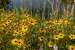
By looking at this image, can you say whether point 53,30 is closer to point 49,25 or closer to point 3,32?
point 49,25

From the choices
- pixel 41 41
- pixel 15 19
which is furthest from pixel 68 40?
pixel 15 19

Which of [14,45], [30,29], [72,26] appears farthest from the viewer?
[72,26]

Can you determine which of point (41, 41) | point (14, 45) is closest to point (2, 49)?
point (14, 45)

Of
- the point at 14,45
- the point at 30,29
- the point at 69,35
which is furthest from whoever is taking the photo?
the point at 30,29

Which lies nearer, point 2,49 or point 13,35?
point 2,49

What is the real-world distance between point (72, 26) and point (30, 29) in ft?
1.82

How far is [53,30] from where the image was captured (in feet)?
9.78

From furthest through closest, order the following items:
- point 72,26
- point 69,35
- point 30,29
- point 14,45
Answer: point 72,26 → point 30,29 → point 69,35 → point 14,45

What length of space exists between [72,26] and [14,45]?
924 millimetres

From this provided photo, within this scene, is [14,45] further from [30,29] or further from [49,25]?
[49,25]

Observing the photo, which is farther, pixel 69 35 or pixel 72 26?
pixel 72 26

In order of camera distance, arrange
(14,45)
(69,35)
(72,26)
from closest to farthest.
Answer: (14,45), (69,35), (72,26)

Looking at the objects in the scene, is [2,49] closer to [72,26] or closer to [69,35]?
[69,35]

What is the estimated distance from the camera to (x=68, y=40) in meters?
2.71
